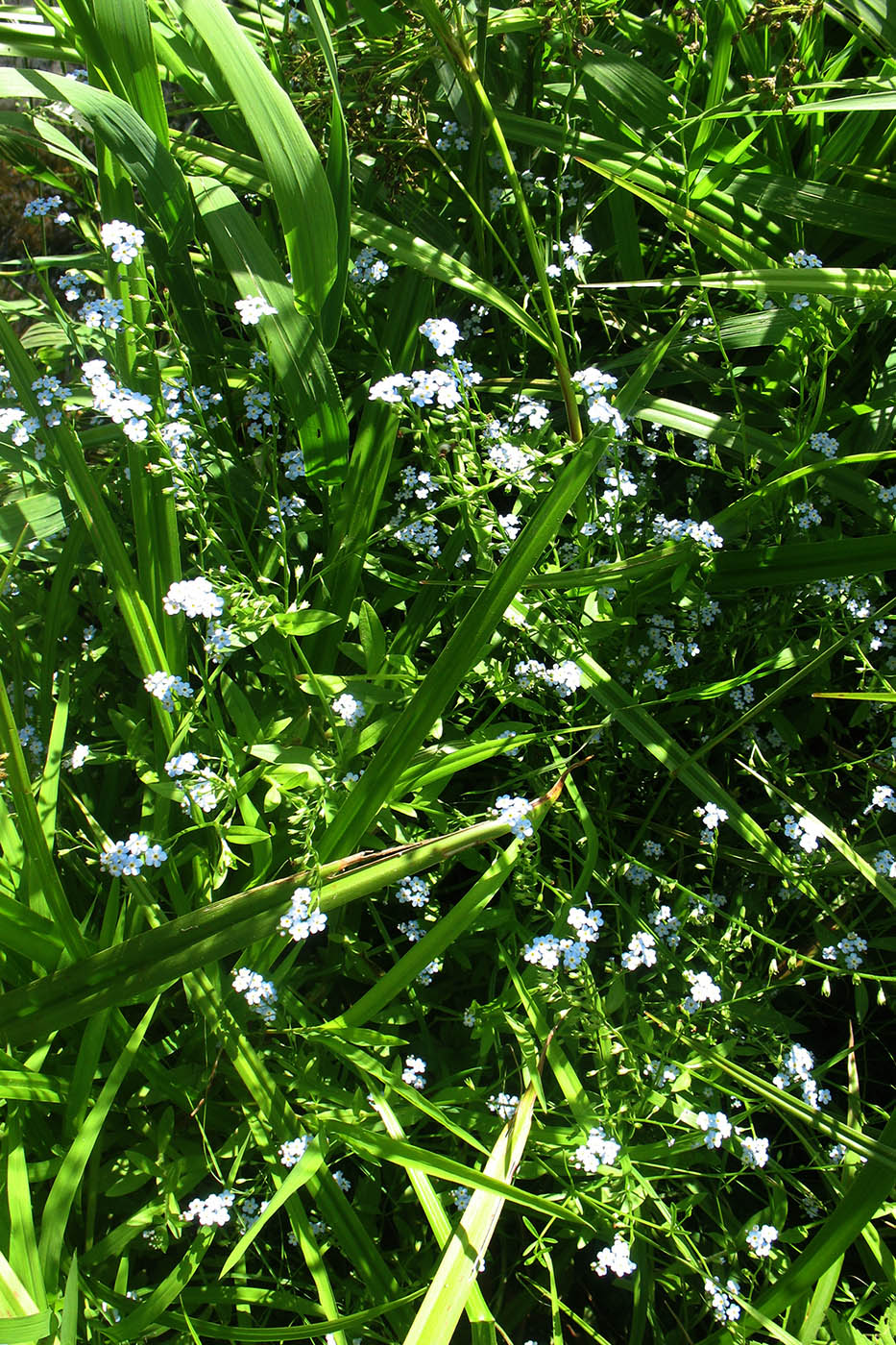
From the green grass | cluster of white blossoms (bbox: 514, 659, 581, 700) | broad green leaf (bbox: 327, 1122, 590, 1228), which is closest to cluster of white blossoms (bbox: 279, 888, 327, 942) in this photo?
the green grass

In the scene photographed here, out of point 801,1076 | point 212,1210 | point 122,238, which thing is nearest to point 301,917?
point 212,1210

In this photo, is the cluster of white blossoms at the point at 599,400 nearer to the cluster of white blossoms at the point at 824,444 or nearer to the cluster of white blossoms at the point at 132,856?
the cluster of white blossoms at the point at 824,444

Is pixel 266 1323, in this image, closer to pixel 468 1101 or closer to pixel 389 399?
pixel 468 1101

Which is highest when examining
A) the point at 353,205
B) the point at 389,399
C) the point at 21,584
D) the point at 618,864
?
the point at 353,205

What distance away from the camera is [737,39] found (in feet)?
7.59

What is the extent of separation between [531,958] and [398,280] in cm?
167

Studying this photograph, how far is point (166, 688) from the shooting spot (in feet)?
5.63

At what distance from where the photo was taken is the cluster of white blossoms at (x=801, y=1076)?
1867 millimetres

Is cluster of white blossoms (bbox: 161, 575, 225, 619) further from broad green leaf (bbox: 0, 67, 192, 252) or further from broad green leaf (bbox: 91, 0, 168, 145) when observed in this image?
broad green leaf (bbox: 91, 0, 168, 145)

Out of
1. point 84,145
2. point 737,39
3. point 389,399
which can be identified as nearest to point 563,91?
point 737,39

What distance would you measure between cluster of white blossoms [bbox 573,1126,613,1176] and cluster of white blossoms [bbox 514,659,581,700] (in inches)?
33.8

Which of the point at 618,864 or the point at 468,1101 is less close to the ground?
the point at 618,864

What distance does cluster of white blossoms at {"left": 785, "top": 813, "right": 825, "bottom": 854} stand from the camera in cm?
198

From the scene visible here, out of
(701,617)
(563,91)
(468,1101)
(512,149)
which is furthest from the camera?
(512,149)
